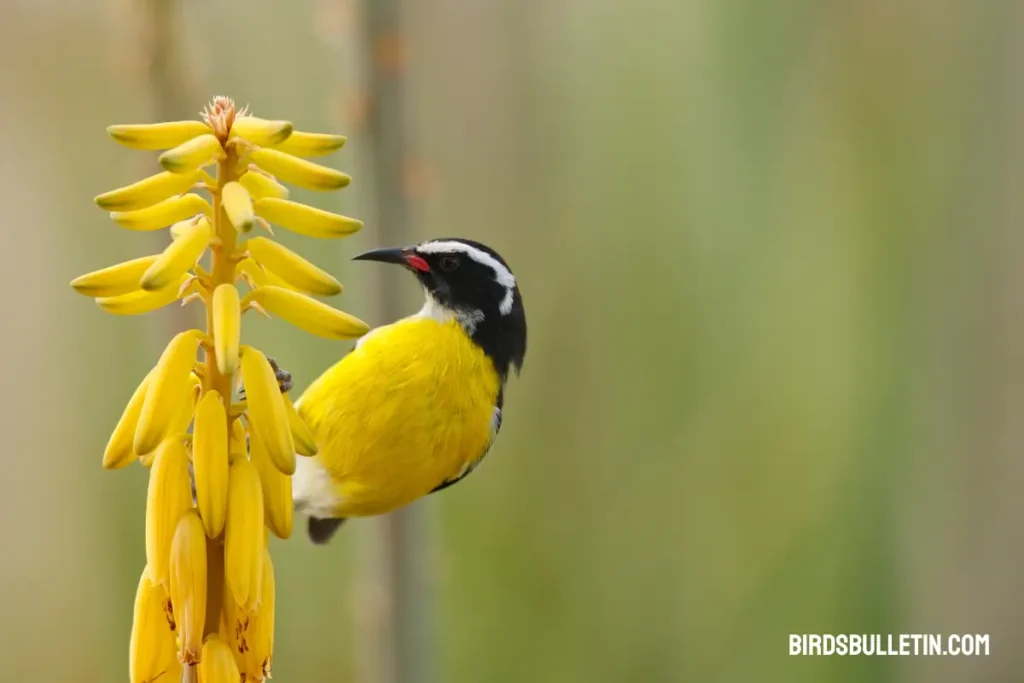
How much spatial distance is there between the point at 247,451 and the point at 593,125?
4.78 feet

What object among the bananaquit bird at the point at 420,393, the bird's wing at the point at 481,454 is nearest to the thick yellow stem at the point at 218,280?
the bananaquit bird at the point at 420,393

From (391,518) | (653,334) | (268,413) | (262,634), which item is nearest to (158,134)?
(268,413)

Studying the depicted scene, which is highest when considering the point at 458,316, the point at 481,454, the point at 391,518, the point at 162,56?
the point at 162,56

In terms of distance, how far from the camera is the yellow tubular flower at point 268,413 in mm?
478

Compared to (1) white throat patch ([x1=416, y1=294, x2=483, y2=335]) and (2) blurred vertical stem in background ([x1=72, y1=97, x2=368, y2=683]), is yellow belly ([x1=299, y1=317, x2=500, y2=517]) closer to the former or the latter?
(1) white throat patch ([x1=416, y1=294, x2=483, y2=335])

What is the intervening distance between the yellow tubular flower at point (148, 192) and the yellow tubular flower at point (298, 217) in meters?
0.04

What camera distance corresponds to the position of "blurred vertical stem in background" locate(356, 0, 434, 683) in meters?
1.01

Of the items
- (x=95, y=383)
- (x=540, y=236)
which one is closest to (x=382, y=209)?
(x=540, y=236)

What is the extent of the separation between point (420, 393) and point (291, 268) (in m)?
0.22

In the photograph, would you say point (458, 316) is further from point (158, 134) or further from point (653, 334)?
point (653, 334)

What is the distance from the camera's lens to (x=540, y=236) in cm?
172

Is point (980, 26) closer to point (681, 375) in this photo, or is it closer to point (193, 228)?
point (681, 375)

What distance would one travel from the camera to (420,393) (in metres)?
0.69

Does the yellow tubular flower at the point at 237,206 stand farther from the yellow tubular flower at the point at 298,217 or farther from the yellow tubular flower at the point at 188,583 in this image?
the yellow tubular flower at the point at 188,583
